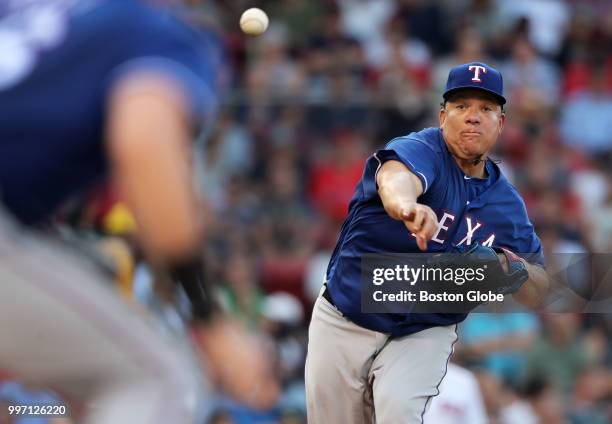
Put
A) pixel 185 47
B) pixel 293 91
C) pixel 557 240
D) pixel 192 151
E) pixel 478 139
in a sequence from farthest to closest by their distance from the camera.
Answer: pixel 293 91, pixel 557 240, pixel 478 139, pixel 185 47, pixel 192 151

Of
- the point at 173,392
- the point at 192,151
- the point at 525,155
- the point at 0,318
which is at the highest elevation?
the point at 525,155

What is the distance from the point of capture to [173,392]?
3102 millimetres

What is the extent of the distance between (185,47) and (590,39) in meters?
11.7

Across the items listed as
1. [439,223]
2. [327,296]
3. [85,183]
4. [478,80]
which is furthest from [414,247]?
[85,183]

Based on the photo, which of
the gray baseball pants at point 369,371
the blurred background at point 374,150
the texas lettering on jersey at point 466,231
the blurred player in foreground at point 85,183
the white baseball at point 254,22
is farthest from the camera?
the blurred background at point 374,150

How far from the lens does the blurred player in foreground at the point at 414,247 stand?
5930mm

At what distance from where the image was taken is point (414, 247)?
6105mm

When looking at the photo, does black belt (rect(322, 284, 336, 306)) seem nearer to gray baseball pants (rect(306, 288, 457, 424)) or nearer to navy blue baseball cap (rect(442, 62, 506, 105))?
gray baseball pants (rect(306, 288, 457, 424))

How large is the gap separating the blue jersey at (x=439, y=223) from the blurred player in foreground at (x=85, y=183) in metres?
2.89

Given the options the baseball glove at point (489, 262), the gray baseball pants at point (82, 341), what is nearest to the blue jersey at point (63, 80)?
the gray baseball pants at point (82, 341)

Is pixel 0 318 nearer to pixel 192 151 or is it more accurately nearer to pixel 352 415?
pixel 192 151

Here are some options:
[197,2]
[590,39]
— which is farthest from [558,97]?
[197,2]
